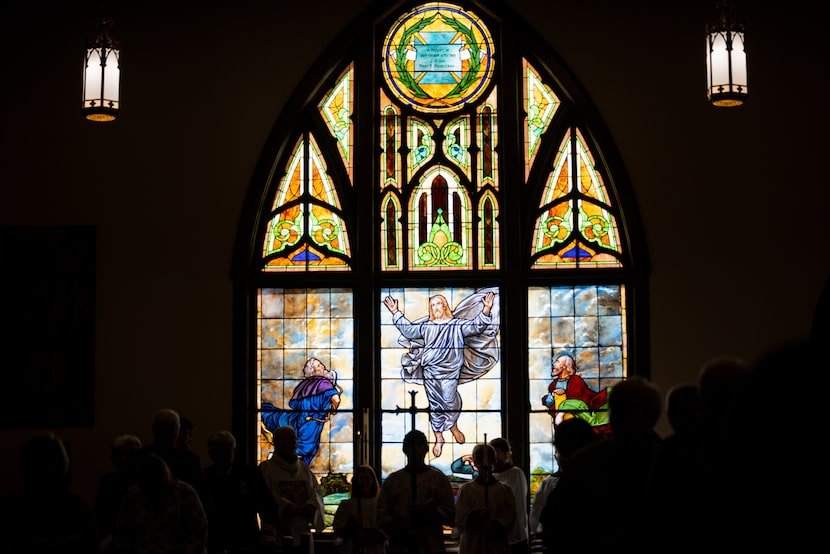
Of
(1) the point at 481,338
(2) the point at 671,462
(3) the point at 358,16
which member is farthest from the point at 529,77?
(2) the point at 671,462

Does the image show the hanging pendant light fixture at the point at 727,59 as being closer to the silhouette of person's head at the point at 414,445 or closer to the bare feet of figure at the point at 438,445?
the silhouette of person's head at the point at 414,445

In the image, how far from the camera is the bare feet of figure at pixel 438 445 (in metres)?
8.82

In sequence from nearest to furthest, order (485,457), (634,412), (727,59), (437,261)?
(634,412), (727,59), (485,457), (437,261)

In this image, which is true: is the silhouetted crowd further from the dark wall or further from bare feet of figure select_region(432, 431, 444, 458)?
the dark wall

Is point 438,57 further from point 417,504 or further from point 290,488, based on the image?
point 417,504

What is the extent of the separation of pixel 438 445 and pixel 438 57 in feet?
10.2

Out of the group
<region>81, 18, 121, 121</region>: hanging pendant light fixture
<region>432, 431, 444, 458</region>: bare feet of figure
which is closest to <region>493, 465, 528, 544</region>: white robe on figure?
<region>432, 431, 444, 458</region>: bare feet of figure

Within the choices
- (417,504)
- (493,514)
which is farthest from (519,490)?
(417,504)

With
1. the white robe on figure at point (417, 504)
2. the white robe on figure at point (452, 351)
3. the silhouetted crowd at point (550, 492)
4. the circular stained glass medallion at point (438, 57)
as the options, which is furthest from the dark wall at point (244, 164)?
the white robe on figure at point (417, 504)

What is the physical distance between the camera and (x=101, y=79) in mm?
6738

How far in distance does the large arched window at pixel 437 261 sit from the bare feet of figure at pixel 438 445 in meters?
0.01

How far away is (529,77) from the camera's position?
9.12m
